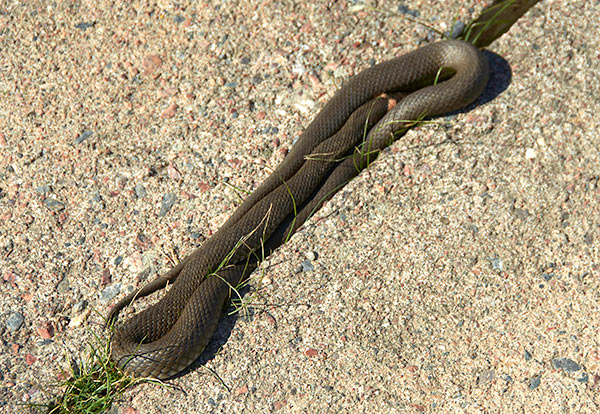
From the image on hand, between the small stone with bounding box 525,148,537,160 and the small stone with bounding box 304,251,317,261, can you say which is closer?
the small stone with bounding box 304,251,317,261

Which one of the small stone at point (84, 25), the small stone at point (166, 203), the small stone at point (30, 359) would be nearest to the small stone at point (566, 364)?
the small stone at point (166, 203)

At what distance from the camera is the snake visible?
3133 millimetres

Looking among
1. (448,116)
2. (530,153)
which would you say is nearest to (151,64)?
(448,116)

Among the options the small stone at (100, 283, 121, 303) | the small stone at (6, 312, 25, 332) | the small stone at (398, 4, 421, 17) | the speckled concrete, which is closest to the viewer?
the speckled concrete

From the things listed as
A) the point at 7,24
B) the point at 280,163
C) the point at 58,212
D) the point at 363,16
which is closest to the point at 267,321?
the point at 280,163

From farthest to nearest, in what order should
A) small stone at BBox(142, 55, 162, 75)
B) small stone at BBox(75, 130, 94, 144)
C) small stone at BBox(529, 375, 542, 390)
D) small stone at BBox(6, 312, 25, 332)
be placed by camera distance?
small stone at BBox(142, 55, 162, 75) → small stone at BBox(75, 130, 94, 144) → small stone at BBox(6, 312, 25, 332) → small stone at BBox(529, 375, 542, 390)

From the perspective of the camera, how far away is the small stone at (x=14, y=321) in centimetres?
329

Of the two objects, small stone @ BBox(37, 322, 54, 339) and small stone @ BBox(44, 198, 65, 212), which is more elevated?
small stone @ BBox(44, 198, 65, 212)

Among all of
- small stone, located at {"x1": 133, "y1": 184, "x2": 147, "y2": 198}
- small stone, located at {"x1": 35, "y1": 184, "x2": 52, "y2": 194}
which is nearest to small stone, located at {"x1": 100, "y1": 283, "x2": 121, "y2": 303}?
small stone, located at {"x1": 133, "y1": 184, "x2": 147, "y2": 198}

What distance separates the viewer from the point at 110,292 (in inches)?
135

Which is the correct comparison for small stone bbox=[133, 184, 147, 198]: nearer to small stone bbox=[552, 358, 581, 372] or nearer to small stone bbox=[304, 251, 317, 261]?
small stone bbox=[304, 251, 317, 261]

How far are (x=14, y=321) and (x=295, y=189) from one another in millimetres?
1660

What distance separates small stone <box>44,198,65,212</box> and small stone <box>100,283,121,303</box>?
2.03 ft

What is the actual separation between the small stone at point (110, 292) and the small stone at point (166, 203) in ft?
1.63
